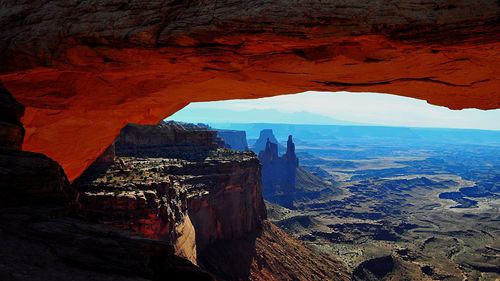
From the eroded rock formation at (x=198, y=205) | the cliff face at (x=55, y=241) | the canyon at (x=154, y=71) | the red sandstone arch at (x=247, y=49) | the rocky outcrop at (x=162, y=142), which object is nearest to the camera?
the cliff face at (x=55, y=241)

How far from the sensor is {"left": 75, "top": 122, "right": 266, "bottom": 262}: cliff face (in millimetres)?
29562

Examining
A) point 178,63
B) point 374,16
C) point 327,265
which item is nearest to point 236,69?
point 178,63

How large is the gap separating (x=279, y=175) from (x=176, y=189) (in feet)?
461

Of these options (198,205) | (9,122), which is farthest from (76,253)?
(198,205)

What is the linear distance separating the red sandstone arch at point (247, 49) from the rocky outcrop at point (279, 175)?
468 ft

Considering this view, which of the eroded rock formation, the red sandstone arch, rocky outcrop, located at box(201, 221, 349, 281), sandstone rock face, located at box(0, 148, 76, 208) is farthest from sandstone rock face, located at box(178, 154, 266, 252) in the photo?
sandstone rock face, located at box(0, 148, 76, 208)

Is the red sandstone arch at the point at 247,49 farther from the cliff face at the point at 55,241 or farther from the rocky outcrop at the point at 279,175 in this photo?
the rocky outcrop at the point at 279,175

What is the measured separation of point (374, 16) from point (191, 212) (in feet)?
112

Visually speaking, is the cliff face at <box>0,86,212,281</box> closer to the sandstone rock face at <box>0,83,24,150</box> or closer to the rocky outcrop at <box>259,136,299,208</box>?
the sandstone rock face at <box>0,83,24,150</box>

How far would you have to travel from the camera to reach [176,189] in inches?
1507

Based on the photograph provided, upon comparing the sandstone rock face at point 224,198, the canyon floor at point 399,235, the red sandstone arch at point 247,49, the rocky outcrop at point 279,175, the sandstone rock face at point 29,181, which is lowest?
the canyon floor at point 399,235

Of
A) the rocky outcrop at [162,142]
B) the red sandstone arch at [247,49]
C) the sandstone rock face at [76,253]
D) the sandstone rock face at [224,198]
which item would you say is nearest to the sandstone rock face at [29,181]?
the sandstone rock face at [76,253]

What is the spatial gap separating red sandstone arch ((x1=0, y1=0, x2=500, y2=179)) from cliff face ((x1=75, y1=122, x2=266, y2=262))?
6.08 m

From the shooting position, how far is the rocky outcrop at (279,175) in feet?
539
